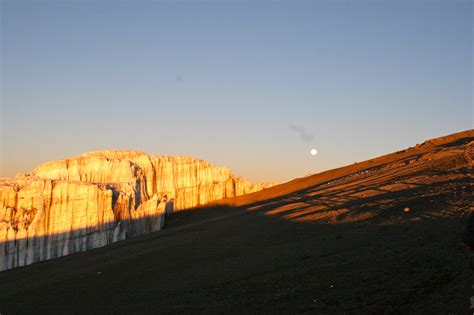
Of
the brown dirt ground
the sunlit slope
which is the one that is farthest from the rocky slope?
the sunlit slope

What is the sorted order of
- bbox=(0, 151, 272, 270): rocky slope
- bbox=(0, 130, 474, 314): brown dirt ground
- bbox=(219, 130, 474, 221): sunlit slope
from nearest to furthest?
bbox=(0, 130, 474, 314): brown dirt ground < bbox=(219, 130, 474, 221): sunlit slope < bbox=(0, 151, 272, 270): rocky slope

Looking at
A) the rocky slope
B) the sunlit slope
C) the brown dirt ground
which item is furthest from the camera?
the rocky slope

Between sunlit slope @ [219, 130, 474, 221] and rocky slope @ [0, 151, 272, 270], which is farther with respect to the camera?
rocky slope @ [0, 151, 272, 270]

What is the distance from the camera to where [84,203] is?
41438 mm

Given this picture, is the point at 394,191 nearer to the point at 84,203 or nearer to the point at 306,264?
the point at 306,264

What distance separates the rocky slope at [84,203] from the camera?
38.8 meters

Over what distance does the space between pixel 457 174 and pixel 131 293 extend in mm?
19415

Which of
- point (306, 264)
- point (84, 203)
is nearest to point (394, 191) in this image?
point (306, 264)

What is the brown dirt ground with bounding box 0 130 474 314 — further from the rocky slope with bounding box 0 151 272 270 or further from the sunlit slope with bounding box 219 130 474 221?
the rocky slope with bounding box 0 151 272 270

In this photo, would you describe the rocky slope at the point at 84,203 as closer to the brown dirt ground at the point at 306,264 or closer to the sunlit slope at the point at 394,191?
the brown dirt ground at the point at 306,264

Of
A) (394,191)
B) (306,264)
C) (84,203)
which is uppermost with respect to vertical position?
(84,203)

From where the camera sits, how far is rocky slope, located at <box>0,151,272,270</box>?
1526 inches

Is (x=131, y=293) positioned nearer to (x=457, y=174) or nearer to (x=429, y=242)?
(x=429, y=242)

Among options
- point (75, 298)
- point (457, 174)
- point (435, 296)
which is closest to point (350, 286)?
point (435, 296)
